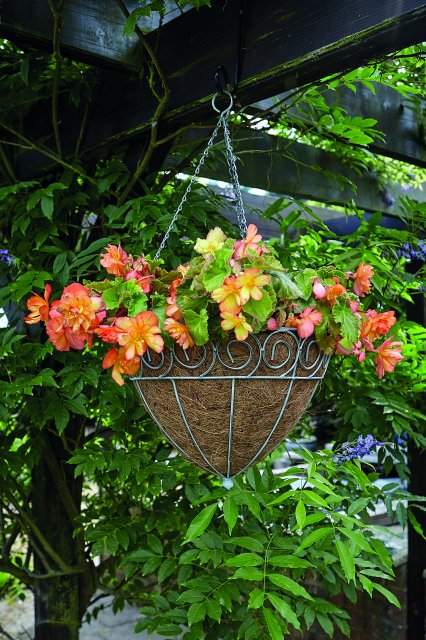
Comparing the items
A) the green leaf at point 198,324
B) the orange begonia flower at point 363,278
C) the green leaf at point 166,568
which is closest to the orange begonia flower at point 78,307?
the green leaf at point 198,324

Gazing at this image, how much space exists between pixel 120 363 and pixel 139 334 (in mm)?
78

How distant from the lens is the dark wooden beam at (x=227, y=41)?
1080 mm

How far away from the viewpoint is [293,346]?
0.92 m

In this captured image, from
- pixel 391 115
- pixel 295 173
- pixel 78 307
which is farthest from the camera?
pixel 295 173

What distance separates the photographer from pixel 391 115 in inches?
82.6

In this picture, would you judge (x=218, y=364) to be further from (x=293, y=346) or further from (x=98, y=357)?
(x=98, y=357)

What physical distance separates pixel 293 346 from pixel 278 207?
0.89 m

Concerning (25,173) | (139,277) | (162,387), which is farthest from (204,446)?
(25,173)

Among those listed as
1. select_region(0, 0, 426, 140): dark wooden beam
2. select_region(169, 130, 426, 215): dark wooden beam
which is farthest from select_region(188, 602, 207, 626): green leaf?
select_region(169, 130, 426, 215): dark wooden beam

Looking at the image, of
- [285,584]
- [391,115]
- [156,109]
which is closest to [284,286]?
[285,584]

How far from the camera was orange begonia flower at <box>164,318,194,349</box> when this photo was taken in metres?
0.87

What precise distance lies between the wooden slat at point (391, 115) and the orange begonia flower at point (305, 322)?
3.84ft

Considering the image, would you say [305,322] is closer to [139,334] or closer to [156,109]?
[139,334]

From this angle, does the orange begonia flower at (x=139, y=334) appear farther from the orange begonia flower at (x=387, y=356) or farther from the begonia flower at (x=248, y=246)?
the orange begonia flower at (x=387, y=356)
